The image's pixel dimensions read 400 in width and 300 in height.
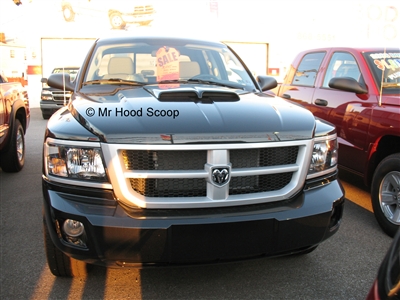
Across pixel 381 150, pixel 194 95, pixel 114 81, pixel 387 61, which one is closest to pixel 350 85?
pixel 387 61

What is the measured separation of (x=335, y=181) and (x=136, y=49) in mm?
2273

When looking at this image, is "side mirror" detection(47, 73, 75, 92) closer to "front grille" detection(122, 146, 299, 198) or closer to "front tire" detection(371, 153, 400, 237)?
"front grille" detection(122, 146, 299, 198)

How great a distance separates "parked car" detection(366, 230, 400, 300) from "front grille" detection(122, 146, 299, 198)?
1118mm

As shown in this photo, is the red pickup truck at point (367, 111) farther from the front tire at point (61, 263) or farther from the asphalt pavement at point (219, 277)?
the front tire at point (61, 263)

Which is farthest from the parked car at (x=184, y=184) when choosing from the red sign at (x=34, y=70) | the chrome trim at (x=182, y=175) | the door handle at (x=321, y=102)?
the red sign at (x=34, y=70)

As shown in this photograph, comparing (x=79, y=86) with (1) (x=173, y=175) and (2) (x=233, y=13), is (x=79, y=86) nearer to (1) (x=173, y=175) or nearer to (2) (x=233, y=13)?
(1) (x=173, y=175)

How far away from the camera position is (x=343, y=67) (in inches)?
196

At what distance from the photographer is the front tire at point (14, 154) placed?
18.6 ft

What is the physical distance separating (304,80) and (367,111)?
1.55 meters

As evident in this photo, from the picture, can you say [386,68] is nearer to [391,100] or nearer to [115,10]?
[391,100]

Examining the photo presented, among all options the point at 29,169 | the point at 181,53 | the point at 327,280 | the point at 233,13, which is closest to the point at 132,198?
the point at 327,280

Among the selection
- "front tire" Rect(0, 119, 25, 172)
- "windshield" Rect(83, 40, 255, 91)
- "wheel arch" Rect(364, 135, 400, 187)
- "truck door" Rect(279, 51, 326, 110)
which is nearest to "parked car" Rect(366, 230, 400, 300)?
"windshield" Rect(83, 40, 255, 91)

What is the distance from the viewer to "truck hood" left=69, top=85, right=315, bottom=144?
2248 millimetres

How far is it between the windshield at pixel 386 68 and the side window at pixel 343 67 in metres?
0.17
